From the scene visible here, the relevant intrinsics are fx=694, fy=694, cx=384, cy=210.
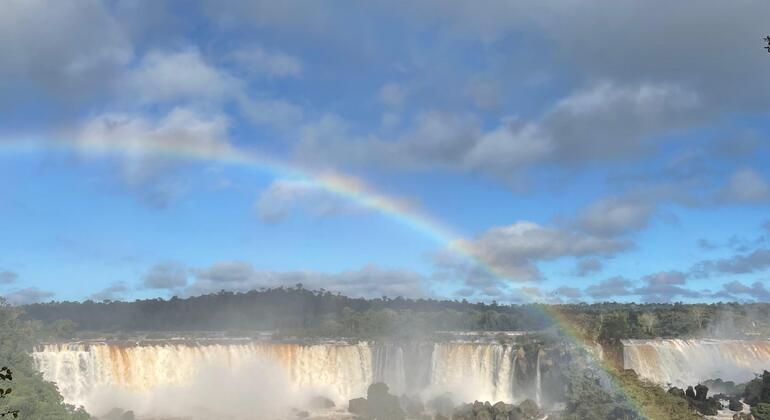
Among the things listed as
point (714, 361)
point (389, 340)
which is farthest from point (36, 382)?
point (714, 361)

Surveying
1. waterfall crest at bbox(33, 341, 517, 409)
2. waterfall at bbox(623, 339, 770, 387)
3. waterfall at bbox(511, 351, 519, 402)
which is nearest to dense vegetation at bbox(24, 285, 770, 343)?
waterfall at bbox(623, 339, 770, 387)

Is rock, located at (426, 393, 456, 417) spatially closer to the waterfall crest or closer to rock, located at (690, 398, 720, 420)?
the waterfall crest

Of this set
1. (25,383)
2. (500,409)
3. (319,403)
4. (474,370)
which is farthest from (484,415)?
(25,383)

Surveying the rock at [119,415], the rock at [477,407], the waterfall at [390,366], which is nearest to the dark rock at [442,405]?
the rock at [477,407]

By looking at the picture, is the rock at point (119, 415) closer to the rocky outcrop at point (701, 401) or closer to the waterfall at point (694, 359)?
the rocky outcrop at point (701, 401)

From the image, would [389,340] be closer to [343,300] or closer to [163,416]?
[163,416]

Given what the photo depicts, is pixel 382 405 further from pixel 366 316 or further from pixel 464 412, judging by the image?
pixel 366 316
